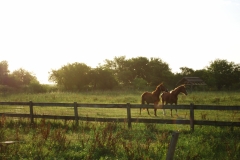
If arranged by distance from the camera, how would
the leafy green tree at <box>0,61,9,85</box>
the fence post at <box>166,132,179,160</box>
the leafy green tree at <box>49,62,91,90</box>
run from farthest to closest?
1. the leafy green tree at <box>0,61,9,85</box>
2. the leafy green tree at <box>49,62,91,90</box>
3. the fence post at <box>166,132,179,160</box>

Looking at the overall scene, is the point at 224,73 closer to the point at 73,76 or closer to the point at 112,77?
the point at 112,77

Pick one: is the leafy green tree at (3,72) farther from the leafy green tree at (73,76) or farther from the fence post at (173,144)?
the fence post at (173,144)

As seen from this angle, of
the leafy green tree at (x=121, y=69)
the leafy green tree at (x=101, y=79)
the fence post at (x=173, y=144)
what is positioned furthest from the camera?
the leafy green tree at (x=121, y=69)

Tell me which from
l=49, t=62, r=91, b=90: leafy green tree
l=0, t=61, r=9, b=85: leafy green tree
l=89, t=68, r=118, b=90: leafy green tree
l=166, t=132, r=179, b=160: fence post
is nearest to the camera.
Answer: l=166, t=132, r=179, b=160: fence post

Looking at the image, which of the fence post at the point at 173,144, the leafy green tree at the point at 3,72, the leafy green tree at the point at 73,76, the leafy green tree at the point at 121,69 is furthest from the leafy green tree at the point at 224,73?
the fence post at the point at 173,144

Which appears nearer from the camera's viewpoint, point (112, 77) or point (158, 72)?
point (112, 77)

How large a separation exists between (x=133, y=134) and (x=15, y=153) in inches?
176

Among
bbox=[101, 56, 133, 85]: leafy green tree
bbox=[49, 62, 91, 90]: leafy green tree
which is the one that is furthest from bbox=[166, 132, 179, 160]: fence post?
bbox=[101, 56, 133, 85]: leafy green tree

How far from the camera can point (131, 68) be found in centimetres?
8169

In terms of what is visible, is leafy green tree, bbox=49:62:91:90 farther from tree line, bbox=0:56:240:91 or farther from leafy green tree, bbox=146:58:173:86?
leafy green tree, bbox=146:58:173:86

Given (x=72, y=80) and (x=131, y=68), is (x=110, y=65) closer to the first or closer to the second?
(x=131, y=68)

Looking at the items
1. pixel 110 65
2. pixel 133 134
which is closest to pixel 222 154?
pixel 133 134

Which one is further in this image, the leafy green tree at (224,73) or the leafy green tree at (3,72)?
the leafy green tree at (3,72)

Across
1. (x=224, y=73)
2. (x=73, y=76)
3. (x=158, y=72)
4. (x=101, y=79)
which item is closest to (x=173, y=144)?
(x=73, y=76)
